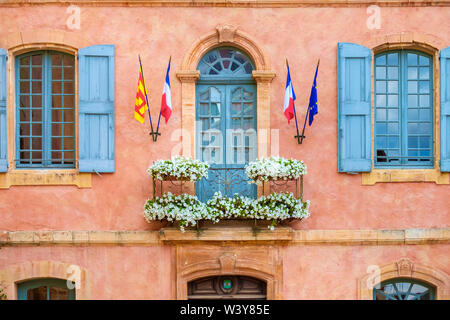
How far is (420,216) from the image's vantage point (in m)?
7.80

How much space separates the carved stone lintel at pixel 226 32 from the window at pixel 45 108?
2.13 meters

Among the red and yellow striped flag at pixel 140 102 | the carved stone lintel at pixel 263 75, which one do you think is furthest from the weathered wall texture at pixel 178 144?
the red and yellow striped flag at pixel 140 102

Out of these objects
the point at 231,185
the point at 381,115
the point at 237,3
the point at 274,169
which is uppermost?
the point at 237,3

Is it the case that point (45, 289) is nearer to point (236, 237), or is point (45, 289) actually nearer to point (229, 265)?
point (229, 265)

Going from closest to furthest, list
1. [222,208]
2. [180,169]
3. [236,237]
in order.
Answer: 1. [180,169]
2. [222,208]
3. [236,237]

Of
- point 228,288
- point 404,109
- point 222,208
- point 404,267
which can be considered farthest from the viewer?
point 404,109

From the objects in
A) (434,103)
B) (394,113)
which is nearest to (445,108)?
(434,103)

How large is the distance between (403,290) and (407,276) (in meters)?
0.27

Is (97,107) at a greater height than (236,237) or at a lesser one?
greater

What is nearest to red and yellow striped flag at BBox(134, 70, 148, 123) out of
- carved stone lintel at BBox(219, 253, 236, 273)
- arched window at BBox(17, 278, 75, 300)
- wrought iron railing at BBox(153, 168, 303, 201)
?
wrought iron railing at BBox(153, 168, 303, 201)

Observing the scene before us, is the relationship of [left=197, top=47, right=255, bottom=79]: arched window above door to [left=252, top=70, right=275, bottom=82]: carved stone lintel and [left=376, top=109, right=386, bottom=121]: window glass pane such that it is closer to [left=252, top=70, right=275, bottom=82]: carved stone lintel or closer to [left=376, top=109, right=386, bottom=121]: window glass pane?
[left=252, top=70, right=275, bottom=82]: carved stone lintel

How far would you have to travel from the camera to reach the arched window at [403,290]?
7859 millimetres

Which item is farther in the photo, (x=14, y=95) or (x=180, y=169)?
(x=14, y=95)

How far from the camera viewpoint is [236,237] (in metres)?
7.57
